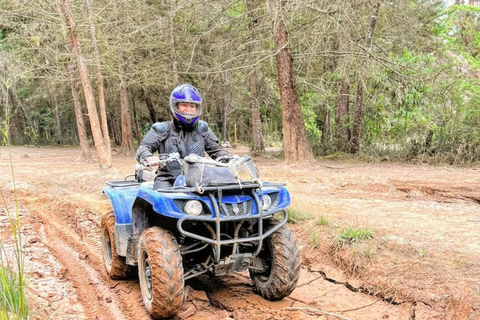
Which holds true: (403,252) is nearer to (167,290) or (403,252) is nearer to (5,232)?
(167,290)

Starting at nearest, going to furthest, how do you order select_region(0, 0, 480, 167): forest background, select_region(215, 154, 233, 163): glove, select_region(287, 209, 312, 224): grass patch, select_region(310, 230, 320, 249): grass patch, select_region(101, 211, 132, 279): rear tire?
select_region(215, 154, 233, 163): glove, select_region(101, 211, 132, 279): rear tire, select_region(310, 230, 320, 249): grass patch, select_region(287, 209, 312, 224): grass patch, select_region(0, 0, 480, 167): forest background

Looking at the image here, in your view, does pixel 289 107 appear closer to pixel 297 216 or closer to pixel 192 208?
pixel 297 216

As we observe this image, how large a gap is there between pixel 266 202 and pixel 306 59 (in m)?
9.52

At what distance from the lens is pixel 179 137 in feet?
14.4

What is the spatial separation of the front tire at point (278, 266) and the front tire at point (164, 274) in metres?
0.87

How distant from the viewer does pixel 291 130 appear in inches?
499

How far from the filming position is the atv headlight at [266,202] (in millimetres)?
3688

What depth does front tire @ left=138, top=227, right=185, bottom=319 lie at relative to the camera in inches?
131

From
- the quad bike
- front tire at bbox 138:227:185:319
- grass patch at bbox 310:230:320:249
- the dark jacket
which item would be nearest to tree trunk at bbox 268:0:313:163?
grass patch at bbox 310:230:320:249

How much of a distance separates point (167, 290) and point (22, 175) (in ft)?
41.5

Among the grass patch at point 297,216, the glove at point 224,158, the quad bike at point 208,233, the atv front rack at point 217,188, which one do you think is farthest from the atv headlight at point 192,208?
the grass patch at point 297,216

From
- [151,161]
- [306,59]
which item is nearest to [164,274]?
[151,161]

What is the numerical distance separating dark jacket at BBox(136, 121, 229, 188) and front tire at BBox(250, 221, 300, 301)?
112cm

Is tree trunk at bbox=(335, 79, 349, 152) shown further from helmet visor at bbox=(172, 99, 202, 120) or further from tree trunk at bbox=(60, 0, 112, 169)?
helmet visor at bbox=(172, 99, 202, 120)
